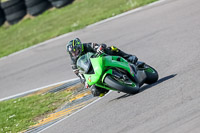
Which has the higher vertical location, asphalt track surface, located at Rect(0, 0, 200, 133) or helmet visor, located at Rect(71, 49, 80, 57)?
helmet visor, located at Rect(71, 49, 80, 57)

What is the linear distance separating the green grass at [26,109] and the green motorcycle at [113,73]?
2031 mm

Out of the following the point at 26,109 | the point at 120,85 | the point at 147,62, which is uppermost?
the point at 120,85

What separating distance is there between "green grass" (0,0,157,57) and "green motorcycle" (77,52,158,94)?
27.5ft

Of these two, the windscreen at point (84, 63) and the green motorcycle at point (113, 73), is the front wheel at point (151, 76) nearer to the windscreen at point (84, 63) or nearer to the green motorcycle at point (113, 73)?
the green motorcycle at point (113, 73)

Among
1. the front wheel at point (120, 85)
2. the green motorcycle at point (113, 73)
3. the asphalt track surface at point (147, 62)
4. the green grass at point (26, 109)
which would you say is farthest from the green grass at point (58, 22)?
the front wheel at point (120, 85)

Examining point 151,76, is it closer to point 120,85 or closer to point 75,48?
point 120,85

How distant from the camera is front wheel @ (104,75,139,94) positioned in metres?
7.62

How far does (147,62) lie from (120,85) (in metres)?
3.23

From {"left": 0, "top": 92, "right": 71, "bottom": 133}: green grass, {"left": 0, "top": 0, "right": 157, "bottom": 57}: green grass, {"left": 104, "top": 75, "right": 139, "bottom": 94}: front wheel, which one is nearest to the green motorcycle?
{"left": 104, "top": 75, "right": 139, "bottom": 94}: front wheel

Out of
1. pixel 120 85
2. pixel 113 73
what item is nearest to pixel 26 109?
pixel 113 73

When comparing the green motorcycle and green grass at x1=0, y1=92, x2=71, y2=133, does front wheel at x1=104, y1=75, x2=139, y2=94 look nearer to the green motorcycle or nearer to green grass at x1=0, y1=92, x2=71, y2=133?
the green motorcycle

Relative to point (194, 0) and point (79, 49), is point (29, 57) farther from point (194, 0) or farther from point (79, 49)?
point (79, 49)

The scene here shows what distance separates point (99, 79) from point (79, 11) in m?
12.5

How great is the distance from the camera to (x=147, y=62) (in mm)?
10719
